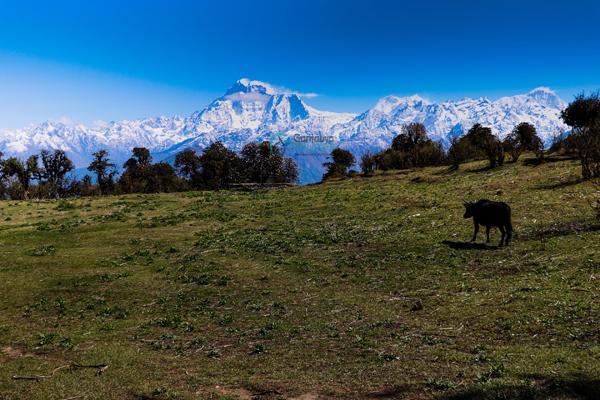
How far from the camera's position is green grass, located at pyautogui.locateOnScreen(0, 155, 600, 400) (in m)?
12.2

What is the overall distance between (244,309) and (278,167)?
133 meters

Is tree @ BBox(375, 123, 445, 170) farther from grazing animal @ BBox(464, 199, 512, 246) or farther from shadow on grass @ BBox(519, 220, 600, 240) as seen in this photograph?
shadow on grass @ BBox(519, 220, 600, 240)

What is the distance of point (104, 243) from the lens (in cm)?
3500

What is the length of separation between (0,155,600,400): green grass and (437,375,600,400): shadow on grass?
5cm

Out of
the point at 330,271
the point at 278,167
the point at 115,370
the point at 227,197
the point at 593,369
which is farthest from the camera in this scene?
the point at 278,167

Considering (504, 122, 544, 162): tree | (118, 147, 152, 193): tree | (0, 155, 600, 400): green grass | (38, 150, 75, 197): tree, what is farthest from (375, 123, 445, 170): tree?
(38, 150, 75, 197): tree

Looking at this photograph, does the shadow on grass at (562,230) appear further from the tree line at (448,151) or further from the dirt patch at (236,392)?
the tree line at (448,151)

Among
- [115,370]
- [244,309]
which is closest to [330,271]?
[244,309]

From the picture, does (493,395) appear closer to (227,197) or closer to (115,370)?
(115,370)

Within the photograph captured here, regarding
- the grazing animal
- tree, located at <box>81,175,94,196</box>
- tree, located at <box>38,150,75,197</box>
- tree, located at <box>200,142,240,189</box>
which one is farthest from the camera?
tree, located at <box>81,175,94,196</box>

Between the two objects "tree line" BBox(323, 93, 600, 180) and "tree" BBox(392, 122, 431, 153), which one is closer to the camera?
"tree line" BBox(323, 93, 600, 180)

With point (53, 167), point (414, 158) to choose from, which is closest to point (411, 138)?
point (414, 158)

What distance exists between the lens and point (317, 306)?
19469mm

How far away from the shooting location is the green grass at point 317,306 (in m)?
12.2
